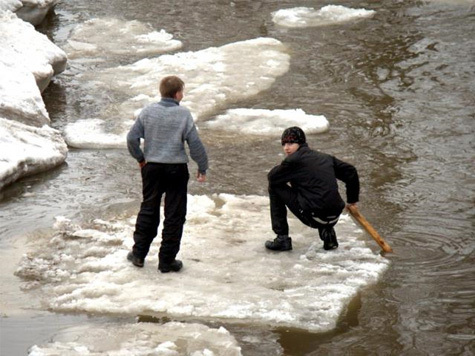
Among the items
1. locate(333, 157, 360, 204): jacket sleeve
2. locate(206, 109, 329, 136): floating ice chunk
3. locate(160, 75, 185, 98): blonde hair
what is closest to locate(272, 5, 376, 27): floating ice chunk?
locate(206, 109, 329, 136): floating ice chunk

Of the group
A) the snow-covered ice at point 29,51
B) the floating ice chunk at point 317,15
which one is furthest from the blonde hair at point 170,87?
the floating ice chunk at point 317,15

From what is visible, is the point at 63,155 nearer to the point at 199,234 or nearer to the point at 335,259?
the point at 199,234

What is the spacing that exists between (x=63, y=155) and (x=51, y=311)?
11.9 feet

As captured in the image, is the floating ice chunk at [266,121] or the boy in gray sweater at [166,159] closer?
the boy in gray sweater at [166,159]

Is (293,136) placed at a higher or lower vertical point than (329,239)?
higher

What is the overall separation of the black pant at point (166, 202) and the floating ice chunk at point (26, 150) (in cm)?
232

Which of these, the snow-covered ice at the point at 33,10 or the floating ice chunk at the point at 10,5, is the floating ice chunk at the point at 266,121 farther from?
the snow-covered ice at the point at 33,10

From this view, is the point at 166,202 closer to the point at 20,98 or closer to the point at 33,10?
the point at 20,98

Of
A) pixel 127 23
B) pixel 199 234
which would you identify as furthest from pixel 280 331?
pixel 127 23

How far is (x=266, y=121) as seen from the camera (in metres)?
11.2

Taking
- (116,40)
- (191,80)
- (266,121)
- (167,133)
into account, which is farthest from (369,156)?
(116,40)

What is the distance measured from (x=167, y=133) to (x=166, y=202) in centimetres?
54

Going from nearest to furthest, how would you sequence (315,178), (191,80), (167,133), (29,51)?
(167,133)
(315,178)
(29,51)
(191,80)

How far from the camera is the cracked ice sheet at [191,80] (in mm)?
10993
